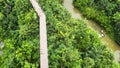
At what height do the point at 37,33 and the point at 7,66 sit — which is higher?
the point at 37,33

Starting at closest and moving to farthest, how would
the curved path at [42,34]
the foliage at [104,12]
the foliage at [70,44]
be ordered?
the curved path at [42,34] → the foliage at [70,44] → the foliage at [104,12]

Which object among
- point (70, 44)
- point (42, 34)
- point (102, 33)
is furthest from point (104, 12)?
point (42, 34)

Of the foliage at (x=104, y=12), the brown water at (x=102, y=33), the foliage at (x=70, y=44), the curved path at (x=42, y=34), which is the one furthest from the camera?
the brown water at (x=102, y=33)

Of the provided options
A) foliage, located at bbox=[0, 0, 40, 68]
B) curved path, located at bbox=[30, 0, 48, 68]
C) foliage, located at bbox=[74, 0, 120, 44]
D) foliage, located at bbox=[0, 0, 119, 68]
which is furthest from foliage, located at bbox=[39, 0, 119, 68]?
foliage, located at bbox=[74, 0, 120, 44]

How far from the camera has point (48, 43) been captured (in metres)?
17.9

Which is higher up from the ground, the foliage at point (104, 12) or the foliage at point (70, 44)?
the foliage at point (104, 12)

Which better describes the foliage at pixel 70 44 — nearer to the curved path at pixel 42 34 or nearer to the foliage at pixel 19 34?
the curved path at pixel 42 34

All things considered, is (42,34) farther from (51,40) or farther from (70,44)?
(70,44)

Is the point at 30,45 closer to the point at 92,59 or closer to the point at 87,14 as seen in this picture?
the point at 92,59

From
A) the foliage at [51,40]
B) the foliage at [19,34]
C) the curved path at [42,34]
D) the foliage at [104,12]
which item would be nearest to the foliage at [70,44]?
the foliage at [51,40]

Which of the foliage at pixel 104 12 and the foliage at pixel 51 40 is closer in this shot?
the foliage at pixel 51 40

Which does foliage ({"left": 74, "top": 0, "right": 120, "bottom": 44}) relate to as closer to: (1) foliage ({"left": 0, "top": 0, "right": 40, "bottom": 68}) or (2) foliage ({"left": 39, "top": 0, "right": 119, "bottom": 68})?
(2) foliage ({"left": 39, "top": 0, "right": 119, "bottom": 68})

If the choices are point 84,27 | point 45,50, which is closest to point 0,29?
point 45,50

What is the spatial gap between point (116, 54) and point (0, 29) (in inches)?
406
